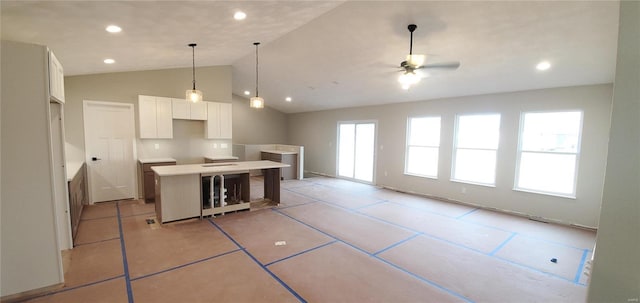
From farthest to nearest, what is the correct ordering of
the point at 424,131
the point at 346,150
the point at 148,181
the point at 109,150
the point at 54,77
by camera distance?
the point at 346,150
the point at 424,131
the point at 148,181
the point at 109,150
the point at 54,77

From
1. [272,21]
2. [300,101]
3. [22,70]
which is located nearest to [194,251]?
[22,70]

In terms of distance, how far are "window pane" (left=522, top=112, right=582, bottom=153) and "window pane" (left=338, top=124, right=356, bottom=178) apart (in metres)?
4.57

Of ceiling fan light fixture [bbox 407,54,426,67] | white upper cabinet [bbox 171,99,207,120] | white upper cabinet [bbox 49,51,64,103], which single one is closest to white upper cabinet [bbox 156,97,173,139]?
white upper cabinet [bbox 171,99,207,120]

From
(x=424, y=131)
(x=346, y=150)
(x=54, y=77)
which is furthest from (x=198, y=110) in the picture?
(x=424, y=131)

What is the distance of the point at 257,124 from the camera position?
1014 centimetres

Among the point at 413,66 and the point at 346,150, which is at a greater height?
the point at 413,66

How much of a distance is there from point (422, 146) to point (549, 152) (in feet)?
8.04

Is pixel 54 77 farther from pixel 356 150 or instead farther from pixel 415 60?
pixel 356 150

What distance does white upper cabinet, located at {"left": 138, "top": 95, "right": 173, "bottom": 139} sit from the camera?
5.41 m

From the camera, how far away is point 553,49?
3469 millimetres

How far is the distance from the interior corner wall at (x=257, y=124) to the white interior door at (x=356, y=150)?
10.2ft

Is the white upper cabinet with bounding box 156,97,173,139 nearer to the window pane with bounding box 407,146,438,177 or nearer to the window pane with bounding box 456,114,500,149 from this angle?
the window pane with bounding box 407,146,438,177

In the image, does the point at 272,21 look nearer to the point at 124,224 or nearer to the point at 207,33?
the point at 207,33

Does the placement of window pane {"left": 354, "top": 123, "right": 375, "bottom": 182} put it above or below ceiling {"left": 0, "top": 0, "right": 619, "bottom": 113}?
below
